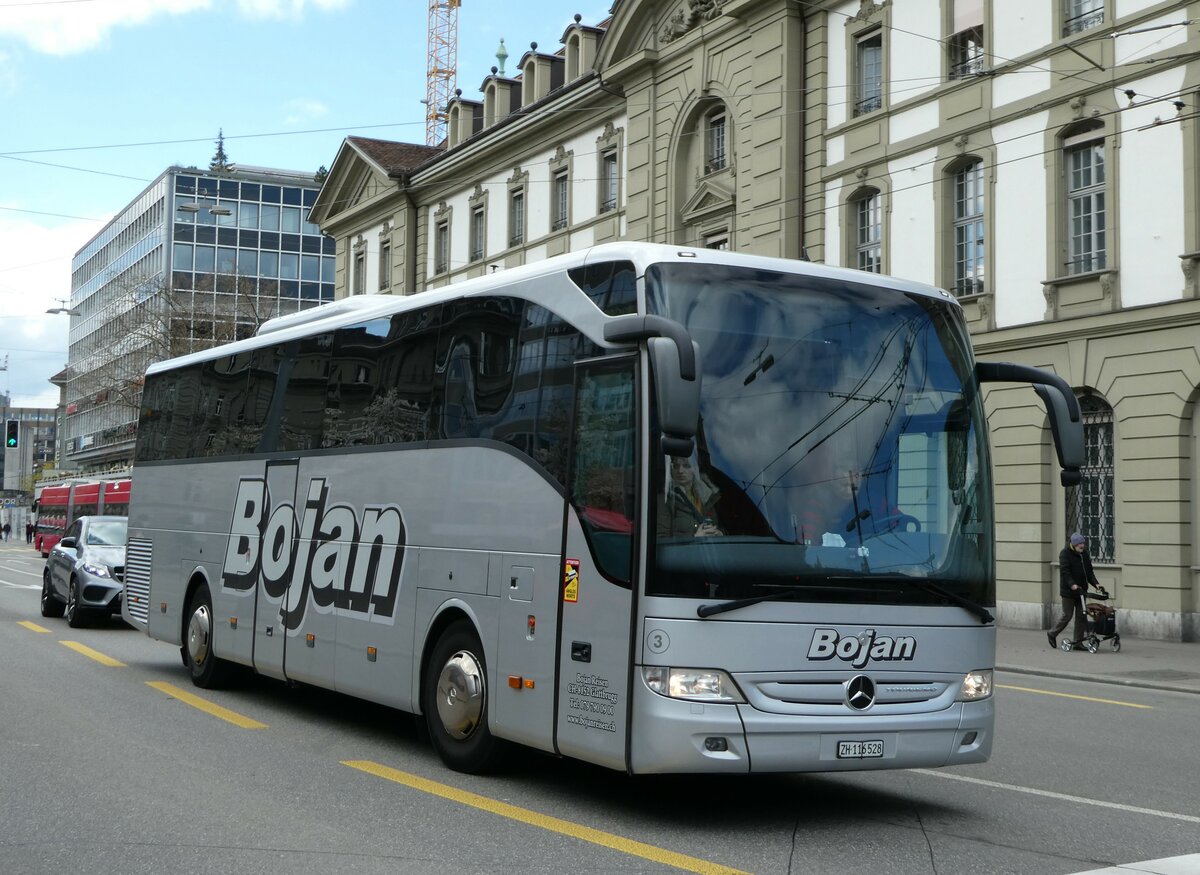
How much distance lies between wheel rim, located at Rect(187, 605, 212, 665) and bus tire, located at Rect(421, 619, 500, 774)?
4911mm

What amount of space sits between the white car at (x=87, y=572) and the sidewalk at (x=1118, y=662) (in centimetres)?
1216

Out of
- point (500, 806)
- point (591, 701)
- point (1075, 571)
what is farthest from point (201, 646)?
point (1075, 571)

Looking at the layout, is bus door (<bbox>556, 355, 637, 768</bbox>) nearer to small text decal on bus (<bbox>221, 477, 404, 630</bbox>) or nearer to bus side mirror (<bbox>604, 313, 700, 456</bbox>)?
bus side mirror (<bbox>604, 313, 700, 456</bbox>)

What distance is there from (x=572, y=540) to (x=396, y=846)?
78.3 inches

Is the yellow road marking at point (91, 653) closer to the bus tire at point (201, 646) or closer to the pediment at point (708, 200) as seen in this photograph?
the bus tire at point (201, 646)

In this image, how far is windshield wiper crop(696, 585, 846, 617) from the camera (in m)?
7.67

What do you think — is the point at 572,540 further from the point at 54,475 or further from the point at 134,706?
the point at 54,475

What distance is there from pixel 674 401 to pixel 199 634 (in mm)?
8653

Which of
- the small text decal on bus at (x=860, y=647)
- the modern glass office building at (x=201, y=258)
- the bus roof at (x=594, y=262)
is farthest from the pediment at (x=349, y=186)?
the small text decal on bus at (x=860, y=647)

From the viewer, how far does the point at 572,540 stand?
8.41m

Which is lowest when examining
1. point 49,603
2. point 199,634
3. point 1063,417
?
point 49,603

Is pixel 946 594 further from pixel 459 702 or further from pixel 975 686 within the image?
pixel 459 702

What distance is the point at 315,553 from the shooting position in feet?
39.3

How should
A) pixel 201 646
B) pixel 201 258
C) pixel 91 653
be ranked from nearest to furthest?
pixel 201 646, pixel 91 653, pixel 201 258
